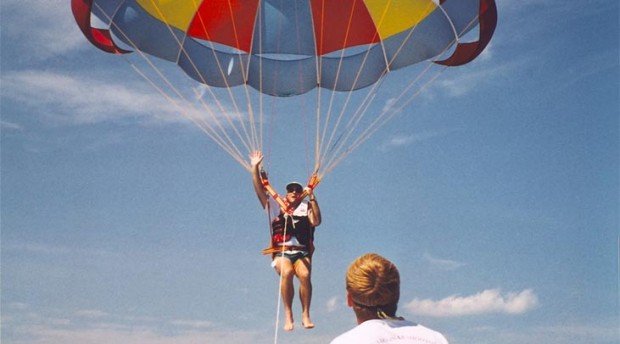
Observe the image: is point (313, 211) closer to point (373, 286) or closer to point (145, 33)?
point (145, 33)

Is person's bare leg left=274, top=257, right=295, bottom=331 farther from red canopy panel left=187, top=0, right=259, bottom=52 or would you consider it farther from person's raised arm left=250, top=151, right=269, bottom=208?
red canopy panel left=187, top=0, right=259, bottom=52

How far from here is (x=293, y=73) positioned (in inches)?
363

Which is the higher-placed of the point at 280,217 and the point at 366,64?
the point at 366,64

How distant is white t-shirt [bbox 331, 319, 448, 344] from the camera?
2.25m

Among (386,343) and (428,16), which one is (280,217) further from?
(386,343)

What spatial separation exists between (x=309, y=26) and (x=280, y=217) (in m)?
3.52

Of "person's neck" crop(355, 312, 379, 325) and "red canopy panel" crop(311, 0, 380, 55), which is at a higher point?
"red canopy panel" crop(311, 0, 380, 55)

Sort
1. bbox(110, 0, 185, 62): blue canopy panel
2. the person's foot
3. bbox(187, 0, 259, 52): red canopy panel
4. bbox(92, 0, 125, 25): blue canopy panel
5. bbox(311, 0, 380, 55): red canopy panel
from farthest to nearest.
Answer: bbox(311, 0, 380, 55): red canopy panel
bbox(187, 0, 259, 52): red canopy panel
bbox(110, 0, 185, 62): blue canopy panel
bbox(92, 0, 125, 25): blue canopy panel
the person's foot

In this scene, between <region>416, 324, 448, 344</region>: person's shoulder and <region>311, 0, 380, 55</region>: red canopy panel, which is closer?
<region>416, 324, 448, 344</region>: person's shoulder

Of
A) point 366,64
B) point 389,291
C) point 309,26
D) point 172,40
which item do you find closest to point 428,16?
point 366,64

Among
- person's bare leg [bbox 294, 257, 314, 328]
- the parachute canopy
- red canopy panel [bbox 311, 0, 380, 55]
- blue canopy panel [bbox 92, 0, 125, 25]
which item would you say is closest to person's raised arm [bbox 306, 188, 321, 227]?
person's bare leg [bbox 294, 257, 314, 328]

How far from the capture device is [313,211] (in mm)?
6762

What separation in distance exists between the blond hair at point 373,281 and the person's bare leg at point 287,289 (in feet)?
14.0

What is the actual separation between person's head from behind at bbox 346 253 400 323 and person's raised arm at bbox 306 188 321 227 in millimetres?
4366
